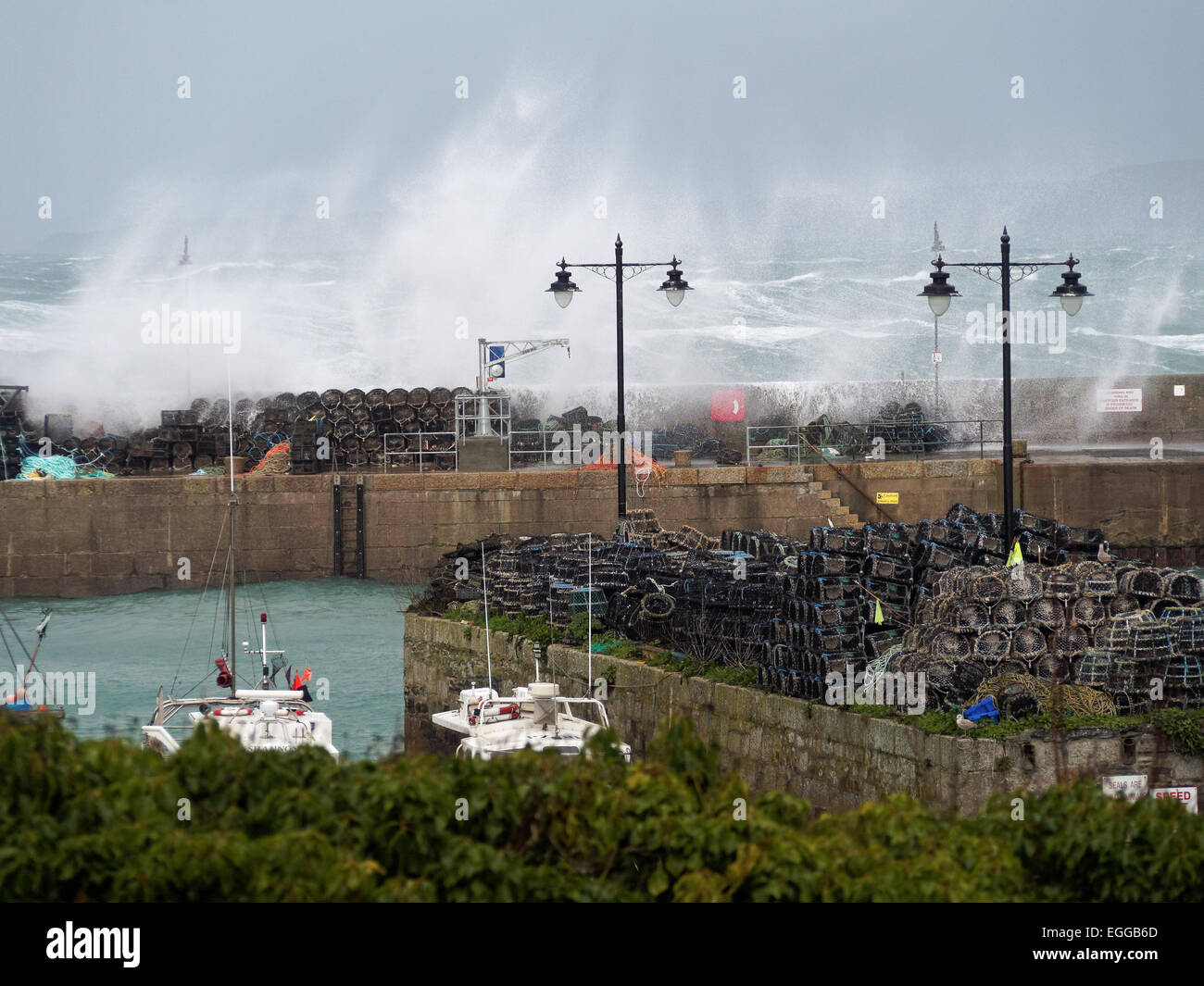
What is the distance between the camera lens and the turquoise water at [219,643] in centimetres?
2108

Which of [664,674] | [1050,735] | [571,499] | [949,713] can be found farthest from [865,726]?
[571,499]

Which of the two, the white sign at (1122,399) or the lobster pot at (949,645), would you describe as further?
the white sign at (1122,399)

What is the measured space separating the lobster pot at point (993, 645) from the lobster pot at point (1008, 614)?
3.6 inches

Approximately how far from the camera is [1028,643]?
42.3 ft

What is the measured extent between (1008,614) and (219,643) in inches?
604

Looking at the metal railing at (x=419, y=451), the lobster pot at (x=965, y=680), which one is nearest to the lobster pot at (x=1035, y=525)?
the lobster pot at (x=965, y=680)

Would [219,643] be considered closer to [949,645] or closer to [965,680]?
[949,645]

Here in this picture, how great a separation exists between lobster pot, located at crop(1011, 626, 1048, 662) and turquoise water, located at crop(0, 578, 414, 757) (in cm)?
715

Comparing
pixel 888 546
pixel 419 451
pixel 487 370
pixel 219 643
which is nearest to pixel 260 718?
pixel 888 546

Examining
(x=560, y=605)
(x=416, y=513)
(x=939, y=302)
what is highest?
(x=939, y=302)

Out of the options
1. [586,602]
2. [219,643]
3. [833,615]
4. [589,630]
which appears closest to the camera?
[833,615]

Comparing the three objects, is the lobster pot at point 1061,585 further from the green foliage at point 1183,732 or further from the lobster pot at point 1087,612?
the green foliage at point 1183,732
